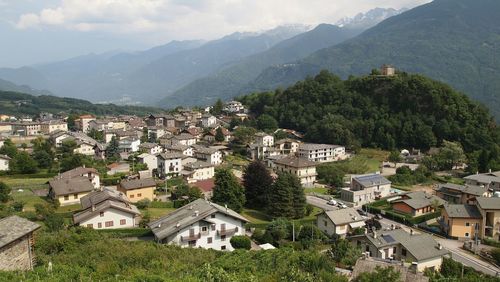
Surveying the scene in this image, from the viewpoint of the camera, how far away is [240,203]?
35.9 m

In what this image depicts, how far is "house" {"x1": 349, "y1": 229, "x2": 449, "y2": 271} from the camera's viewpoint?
2539 cm

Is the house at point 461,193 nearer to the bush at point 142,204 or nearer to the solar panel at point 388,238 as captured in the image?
the solar panel at point 388,238

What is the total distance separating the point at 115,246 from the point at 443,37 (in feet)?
619

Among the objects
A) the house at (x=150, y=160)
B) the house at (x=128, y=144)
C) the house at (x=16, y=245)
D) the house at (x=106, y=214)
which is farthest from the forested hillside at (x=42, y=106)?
the house at (x=16, y=245)

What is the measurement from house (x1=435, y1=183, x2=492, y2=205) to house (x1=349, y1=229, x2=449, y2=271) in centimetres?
1418

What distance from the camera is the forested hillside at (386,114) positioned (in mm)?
67625

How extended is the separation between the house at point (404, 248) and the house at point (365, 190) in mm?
13916

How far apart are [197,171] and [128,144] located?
55.3ft

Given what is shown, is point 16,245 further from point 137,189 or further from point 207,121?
point 207,121

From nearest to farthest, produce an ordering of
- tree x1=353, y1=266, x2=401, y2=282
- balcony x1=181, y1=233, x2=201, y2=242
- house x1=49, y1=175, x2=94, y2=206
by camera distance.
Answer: tree x1=353, y1=266, x2=401, y2=282, balcony x1=181, y1=233, x2=201, y2=242, house x1=49, y1=175, x2=94, y2=206

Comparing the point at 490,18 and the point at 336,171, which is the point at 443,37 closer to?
the point at 490,18

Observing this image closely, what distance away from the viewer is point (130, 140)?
197ft

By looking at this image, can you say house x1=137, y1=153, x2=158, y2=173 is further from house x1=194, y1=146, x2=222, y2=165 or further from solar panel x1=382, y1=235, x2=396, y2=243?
solar panel x1=382, y1=235, x2=396, y2=243

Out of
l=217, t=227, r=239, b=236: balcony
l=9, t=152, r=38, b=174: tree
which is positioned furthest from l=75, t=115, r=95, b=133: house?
l=217, t=227, r=239, b=236: balcony
